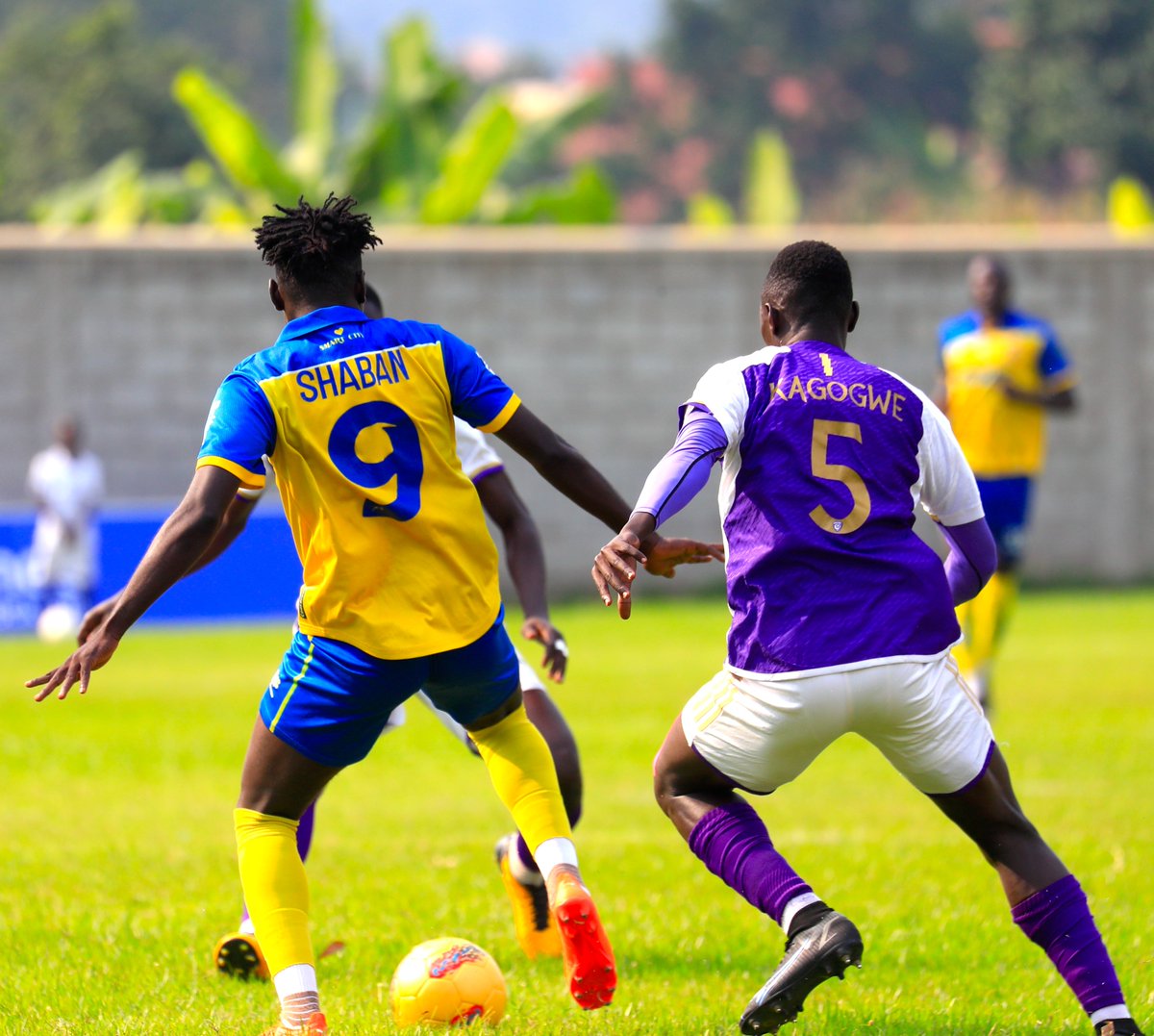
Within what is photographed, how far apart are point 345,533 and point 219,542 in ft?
2.54

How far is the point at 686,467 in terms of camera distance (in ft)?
14.8

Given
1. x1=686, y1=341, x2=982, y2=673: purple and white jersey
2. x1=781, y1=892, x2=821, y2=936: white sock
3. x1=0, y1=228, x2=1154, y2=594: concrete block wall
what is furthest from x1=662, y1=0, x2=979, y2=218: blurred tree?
x1=781, y1=892, x2=821, y2=936: white sock

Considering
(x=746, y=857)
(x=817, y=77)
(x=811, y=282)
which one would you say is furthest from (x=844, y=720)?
(x=817, y=77)

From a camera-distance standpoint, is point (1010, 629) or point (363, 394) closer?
point (363, 394)

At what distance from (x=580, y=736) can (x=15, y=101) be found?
45.6m

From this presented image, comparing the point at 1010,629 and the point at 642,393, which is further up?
the point at 642,393

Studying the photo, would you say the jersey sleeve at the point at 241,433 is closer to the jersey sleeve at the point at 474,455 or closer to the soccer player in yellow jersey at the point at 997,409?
the jersey sleeve at the point at 474,455

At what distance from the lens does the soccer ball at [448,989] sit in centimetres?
509

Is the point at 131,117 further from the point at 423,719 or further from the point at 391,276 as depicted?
the point at 423,719

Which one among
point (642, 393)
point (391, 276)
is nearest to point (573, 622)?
point (642, 393)

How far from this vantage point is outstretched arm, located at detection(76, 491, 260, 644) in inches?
189

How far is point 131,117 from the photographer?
47.3 meters

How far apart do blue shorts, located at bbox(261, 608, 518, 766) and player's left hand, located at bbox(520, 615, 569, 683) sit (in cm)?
73

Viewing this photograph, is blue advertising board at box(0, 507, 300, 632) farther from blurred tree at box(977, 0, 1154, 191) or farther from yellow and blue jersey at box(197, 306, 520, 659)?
blurred tree at box(977, 0, 1154, 191)
